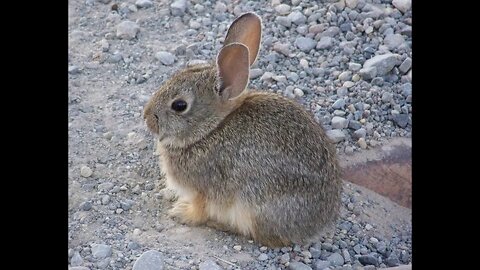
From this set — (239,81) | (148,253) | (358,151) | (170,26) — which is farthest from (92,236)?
(170,26)

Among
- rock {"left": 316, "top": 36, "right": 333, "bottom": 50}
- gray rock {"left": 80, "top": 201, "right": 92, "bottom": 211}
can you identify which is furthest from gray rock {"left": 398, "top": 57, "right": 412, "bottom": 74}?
gray rock {"left": 80, "top": 201, "right": 92, "bottom": 211}

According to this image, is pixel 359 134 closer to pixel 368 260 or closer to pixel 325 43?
pixel 325 43

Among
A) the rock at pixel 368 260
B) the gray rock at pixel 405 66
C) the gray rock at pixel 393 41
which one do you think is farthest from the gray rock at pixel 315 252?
the gray rock at pixel 393 41

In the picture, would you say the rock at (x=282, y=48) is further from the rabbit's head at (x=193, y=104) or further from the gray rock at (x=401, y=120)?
the rabbit's head at (x=193, y=104)

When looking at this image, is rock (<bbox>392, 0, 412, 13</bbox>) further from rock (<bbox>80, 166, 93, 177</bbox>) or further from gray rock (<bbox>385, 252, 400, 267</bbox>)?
rock (<bbox>80, 166, 93, 177</bbox>)
